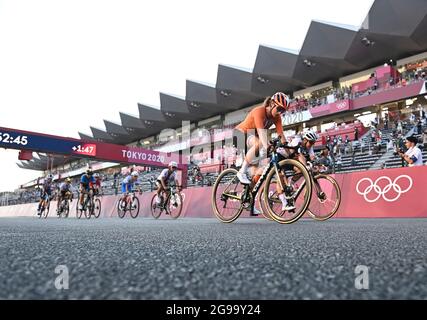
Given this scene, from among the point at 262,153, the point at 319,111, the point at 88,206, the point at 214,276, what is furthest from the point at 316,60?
the point at 214,276

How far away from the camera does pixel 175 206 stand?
Answer: 1039cm

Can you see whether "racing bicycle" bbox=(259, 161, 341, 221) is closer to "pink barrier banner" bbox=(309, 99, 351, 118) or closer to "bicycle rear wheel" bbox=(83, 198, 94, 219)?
"bicycle rear wheel" bbox=(83, 198, 94, 219)

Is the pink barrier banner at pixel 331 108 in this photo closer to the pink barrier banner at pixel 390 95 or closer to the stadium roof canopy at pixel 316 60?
the pink barrier banner at pixel 390 95

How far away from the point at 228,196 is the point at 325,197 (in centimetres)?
179

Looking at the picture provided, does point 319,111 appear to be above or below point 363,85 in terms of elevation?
below

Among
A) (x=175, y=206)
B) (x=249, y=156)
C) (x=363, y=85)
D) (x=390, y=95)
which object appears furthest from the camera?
(x=363, y=85)

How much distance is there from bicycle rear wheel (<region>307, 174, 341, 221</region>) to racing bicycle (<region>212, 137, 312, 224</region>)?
1038mm

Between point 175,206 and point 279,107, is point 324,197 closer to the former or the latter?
point 279,107

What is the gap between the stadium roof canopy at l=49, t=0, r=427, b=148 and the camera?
2966cm

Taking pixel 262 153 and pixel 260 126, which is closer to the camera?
pixel 260 126

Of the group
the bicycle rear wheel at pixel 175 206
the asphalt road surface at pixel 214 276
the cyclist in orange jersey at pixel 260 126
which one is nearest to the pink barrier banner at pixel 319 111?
the bicycle rear wheel at pixel 175 206

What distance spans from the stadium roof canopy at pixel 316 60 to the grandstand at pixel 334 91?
3.2 inches
